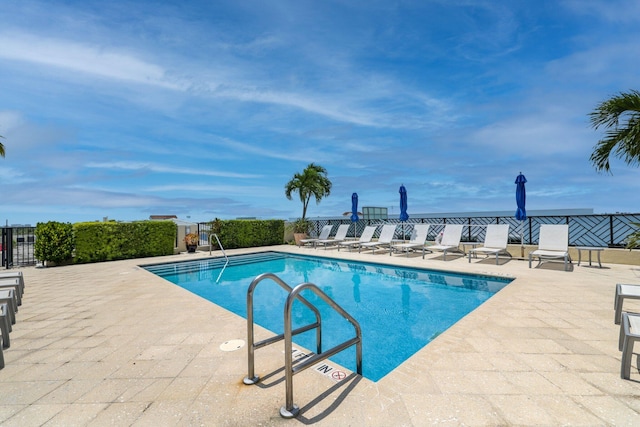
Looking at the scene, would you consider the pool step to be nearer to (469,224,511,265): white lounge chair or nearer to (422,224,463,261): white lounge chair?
(422,224,463,261): white lounge chair

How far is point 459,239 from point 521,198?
2.37 m

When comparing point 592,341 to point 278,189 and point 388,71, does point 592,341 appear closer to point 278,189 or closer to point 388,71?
point 388,71

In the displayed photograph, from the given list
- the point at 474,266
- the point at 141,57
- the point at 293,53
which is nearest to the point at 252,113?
the point at 293,53

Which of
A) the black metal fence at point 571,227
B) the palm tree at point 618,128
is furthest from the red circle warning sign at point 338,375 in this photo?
the black metal fence at point 571,227

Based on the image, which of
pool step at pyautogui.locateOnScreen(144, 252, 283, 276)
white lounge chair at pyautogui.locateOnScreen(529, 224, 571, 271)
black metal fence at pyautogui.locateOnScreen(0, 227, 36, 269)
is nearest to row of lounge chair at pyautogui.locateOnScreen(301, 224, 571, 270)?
white lounge chair at pyautogui.locateOnScreen(529, 224, 571, 271)

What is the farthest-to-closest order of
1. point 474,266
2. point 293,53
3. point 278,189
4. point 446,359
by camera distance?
point 278,189 < point 293,53 < point 474,266 < point 446,359

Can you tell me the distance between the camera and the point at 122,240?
1176 centimetres

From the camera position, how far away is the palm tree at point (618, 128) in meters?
6.52

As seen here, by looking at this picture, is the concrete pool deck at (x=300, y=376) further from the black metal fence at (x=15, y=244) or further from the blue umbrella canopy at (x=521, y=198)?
the black metal fence at (x=15, y=244)

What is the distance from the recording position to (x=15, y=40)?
7.04 metres

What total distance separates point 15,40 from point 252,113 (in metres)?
9.14

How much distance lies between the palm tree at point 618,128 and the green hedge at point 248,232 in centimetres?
1366

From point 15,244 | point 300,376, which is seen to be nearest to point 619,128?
point 300,376

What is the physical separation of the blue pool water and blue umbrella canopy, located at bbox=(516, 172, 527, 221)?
357cm
